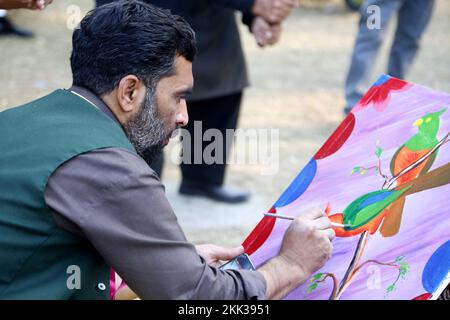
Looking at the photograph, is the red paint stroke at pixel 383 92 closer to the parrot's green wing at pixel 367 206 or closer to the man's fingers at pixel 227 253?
the parrot's green wing at pixel 367 206

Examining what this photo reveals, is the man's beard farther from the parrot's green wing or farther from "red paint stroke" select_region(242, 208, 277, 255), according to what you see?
the parrot's green wing

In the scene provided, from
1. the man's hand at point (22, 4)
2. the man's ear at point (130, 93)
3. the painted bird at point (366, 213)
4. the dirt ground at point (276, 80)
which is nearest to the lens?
the man's ear at point (130, 93)

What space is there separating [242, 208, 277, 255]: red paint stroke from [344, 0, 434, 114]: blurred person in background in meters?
3.04

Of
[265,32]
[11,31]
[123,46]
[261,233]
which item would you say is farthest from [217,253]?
[11,31]

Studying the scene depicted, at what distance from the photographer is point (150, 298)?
72.7 inches

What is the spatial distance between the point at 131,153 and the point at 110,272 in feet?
1.25

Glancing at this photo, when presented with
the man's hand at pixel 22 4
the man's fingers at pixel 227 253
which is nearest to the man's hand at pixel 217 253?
the man's fingers at pixel 227 253

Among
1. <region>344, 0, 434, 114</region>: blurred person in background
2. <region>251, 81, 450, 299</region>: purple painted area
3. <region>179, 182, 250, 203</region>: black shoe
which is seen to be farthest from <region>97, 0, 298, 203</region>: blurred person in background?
<region>251, 81, 450, 299</region>: purple painted area

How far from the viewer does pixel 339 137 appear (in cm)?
221

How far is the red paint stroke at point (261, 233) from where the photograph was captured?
A: 2.21 m

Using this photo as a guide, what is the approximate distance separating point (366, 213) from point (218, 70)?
1.95 m

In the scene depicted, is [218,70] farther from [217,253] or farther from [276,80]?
[276,80]

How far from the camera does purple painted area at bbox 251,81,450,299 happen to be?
79.7 inches
